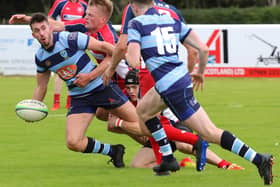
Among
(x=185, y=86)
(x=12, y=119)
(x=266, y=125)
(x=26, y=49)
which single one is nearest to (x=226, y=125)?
(x=266, y=125)

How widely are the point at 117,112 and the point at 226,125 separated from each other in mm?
4607

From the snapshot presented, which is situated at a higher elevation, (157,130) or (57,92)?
(157,130)

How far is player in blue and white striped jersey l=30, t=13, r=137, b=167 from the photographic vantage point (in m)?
9.57

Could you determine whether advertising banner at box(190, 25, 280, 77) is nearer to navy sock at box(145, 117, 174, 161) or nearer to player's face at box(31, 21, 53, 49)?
player's face at box(31, 21, 53, 49)

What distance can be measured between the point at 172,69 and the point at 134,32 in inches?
19.4

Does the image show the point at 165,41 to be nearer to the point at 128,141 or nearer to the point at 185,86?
the point at 185,86

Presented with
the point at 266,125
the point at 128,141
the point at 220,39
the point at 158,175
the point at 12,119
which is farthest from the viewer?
the point at 220,39

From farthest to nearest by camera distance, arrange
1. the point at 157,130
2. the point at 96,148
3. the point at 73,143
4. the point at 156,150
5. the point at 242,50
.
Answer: the point at 242,50
the point at 96,148
the point at 73,143
the point at 156,150
the point at 157,130

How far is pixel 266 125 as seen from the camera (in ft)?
45.8

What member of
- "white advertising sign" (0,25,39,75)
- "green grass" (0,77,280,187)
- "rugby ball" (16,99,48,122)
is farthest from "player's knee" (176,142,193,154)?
"white advertising sign" (0,25,39,75)

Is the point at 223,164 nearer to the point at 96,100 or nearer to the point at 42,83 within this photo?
the point at 96,100

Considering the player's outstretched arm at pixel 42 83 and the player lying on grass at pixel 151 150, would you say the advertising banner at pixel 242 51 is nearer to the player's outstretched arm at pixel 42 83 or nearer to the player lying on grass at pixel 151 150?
the player lying on grass at pixel 151 150

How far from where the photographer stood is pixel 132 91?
1061 cm

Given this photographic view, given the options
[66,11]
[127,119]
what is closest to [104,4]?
[127,119]
